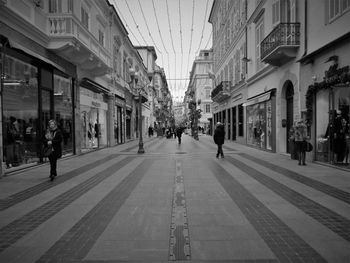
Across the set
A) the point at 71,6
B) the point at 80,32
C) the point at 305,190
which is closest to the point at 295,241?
the point at 305,190

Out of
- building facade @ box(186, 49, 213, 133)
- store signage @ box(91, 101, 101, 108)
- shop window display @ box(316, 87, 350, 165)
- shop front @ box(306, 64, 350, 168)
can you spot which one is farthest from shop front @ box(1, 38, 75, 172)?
building facade @ box(186, 49, 213, 133)

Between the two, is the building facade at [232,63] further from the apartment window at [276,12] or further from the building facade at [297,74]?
the apartment window at [276,12]

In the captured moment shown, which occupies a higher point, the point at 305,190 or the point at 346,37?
the point at 346,37

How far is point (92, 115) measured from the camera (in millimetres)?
20234

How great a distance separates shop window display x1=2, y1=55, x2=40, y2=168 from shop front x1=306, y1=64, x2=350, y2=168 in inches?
407

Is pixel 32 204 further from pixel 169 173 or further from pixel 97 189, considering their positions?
pixel 169 173

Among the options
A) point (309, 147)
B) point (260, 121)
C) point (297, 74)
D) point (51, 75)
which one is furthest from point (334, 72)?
point (51, 75)

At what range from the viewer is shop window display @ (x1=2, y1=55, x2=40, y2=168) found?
1038cm

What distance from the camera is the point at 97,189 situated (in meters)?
7.71

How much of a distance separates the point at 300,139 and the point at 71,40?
32.0 ft

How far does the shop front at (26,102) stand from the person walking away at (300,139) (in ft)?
31.7

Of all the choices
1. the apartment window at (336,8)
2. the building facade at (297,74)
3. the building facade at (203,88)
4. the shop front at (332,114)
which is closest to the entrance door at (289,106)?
the building facade at (297,74)

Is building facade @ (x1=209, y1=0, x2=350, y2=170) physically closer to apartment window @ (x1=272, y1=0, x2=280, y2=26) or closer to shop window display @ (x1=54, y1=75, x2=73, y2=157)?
apartment window @ (x1=272, y1=0, x2=280, y2=26)

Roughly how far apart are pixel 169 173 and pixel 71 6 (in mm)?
9576
